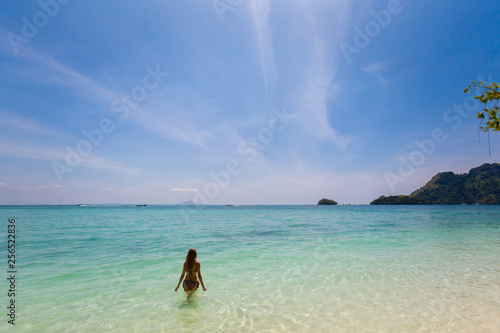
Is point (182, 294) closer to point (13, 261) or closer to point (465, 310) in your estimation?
point (465, 310)

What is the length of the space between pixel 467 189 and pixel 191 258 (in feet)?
657

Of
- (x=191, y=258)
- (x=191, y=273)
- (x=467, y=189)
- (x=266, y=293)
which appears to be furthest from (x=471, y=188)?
(x=191, y=258)

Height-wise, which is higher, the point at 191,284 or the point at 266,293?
the point at 191,284

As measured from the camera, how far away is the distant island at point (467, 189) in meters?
148

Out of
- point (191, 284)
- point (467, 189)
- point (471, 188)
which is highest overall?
point (471, 188)

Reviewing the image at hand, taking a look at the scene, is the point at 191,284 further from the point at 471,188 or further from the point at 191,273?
the point at 471,188

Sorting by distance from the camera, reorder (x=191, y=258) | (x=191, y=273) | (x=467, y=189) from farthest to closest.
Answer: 1. (x=467, y=189)
2. (x=191, y=273)
3. (x=191, y=258)

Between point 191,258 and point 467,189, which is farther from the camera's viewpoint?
point 467,189

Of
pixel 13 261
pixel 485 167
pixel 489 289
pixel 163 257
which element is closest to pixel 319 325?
pixel 489 289

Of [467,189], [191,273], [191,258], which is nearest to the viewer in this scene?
[191,258]

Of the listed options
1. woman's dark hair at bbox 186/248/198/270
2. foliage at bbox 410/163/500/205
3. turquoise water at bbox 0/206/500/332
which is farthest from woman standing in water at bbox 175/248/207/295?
foliage at bbox 410/163/500/205

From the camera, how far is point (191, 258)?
7.77 m

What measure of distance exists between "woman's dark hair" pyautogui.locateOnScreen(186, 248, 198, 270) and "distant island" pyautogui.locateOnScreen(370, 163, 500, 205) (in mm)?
198751

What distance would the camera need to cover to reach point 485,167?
150375 mm
